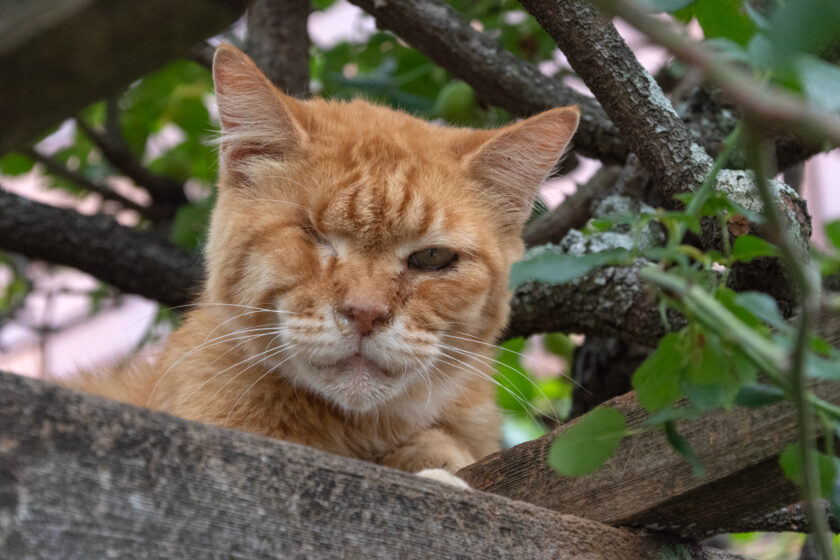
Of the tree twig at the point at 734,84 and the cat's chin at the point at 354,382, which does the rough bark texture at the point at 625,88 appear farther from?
the tree twig at the point at 734,84

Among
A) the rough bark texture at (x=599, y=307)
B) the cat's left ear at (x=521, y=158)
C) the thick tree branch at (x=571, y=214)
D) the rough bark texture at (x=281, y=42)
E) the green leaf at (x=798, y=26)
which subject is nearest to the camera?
the green leaf at (x=798, y=26)

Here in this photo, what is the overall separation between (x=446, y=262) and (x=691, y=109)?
42.0 inches

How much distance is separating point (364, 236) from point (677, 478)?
77cm

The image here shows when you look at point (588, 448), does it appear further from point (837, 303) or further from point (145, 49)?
point (145, 49)

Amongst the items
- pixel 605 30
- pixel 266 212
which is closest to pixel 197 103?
pixel 266 212

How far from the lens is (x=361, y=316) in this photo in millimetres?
1535

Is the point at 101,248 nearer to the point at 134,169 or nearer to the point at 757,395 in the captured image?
the point at 134,169

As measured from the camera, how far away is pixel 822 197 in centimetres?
493

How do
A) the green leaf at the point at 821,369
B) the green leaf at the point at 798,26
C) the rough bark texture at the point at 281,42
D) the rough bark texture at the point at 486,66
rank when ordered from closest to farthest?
the green leaf at the point at 798,26, the green leaf at the point at 821,369, the rough bark texture at the point at 486,66, the rough bark texture at the point at 281,42

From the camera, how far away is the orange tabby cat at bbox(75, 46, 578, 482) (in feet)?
5.26

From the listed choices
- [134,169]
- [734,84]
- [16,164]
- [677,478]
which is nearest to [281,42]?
[134,169]

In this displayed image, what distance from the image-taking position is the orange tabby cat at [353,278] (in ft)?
5.26

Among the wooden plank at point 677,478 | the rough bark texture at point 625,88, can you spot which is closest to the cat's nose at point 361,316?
the wooden plank at point 677,478

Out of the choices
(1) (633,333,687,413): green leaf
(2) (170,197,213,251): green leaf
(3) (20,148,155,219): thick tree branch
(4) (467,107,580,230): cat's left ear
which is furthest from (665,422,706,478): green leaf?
(3) (20,148,155,219): thick tree branch
